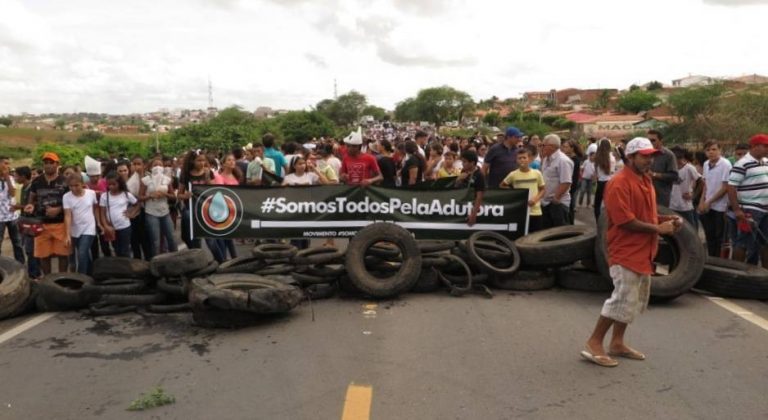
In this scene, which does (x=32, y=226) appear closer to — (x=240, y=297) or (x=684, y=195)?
(x=240, y=297)

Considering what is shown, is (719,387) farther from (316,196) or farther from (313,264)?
(316,196)

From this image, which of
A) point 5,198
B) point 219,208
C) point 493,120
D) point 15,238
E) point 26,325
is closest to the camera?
point 26,325

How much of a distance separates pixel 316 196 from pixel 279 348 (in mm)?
3297

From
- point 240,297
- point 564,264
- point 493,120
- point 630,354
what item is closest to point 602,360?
point 630,354

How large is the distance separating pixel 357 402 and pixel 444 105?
131 m

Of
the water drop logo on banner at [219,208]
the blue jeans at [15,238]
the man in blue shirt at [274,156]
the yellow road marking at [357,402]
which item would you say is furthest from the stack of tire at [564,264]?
the blue jeans at [15,238]

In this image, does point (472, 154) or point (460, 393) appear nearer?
point (460, 393)

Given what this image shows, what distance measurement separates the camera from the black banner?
8234 mm

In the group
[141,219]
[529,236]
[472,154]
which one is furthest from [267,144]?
[529,236]

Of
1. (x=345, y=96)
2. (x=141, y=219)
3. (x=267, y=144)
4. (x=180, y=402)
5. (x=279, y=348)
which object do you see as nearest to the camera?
(x=180, y=402)

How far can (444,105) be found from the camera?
Result: 132m

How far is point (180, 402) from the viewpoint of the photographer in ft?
13.8

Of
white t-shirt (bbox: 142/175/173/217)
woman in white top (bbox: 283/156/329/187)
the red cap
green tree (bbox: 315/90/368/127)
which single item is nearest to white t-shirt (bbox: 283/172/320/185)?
woman in white top (bbox: 283/156/329/187)

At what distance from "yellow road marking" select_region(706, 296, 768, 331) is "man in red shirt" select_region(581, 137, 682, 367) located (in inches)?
75.9
